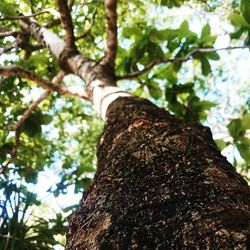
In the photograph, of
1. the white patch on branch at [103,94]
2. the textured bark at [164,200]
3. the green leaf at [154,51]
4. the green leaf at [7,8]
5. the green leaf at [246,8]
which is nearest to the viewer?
the textured bark at [164,200]

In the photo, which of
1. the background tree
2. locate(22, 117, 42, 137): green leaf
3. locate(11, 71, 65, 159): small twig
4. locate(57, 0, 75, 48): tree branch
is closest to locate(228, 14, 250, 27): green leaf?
the background tree

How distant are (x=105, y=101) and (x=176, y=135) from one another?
112cm

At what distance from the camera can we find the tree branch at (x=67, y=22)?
2.89 meters

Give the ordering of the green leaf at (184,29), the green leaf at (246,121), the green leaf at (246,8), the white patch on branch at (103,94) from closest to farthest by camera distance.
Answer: the white patch on branch at (103,94)
the green leaf at (246,8)
the green leaf at (246,121)
the green leaf at (184,29)

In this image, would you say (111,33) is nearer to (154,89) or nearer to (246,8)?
(154,89)

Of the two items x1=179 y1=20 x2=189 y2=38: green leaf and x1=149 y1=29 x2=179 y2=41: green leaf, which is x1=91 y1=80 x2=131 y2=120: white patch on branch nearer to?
x1=149 y1=29 x2=179 y2=41: green leaf

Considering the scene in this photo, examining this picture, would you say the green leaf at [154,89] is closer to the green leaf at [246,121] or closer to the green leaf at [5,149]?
the green leaf at [246,121]

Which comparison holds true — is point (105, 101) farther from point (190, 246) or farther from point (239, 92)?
point (239, 92)

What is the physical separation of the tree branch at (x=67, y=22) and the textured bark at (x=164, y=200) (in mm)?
1756

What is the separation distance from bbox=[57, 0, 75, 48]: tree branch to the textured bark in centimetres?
176

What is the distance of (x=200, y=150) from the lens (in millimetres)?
1238

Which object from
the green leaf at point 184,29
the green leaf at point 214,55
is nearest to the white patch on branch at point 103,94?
the green leaf at point 184,29

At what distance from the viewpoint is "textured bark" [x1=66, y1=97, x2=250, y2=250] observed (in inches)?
31.0

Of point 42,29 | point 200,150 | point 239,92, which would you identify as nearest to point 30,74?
point 42,29
